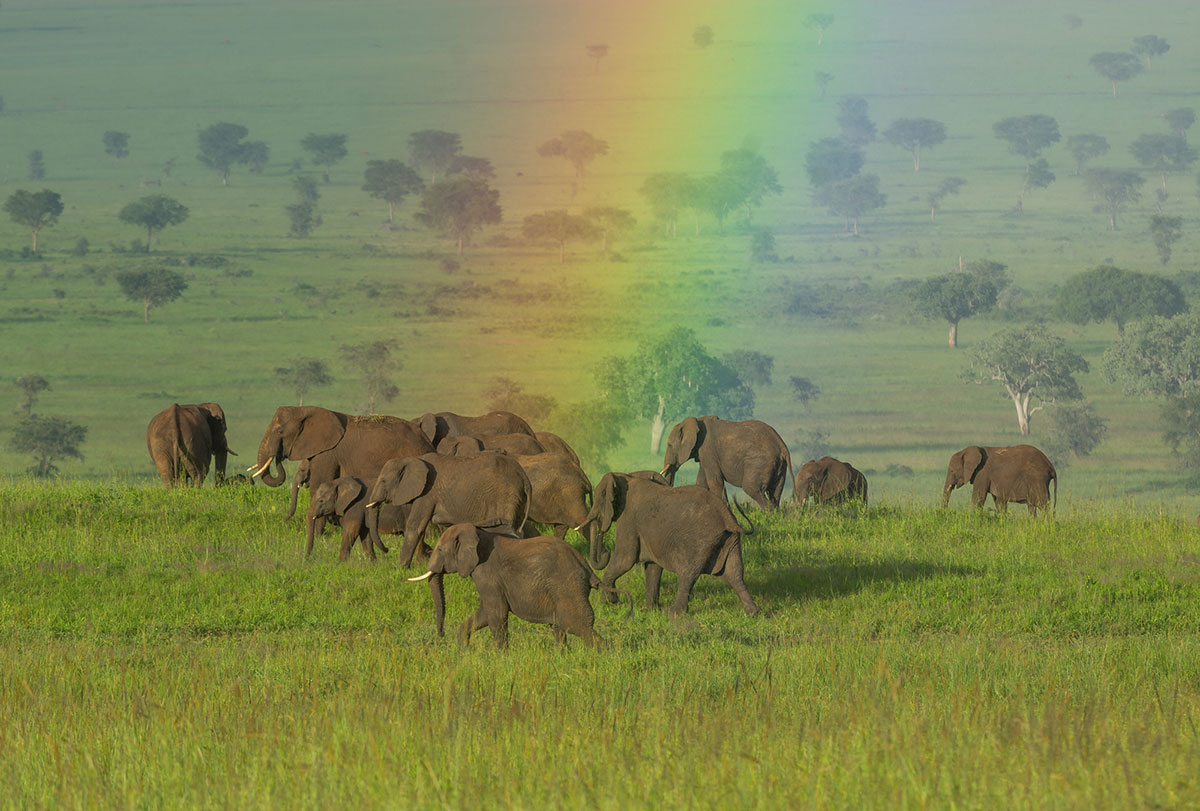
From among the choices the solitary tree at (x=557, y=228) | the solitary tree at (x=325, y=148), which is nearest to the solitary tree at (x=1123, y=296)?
the solitary tree at (x=557, y=228)

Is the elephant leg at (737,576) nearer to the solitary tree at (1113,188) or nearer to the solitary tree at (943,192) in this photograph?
the solitary tree at (1113,188)

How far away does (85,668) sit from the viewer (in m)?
12.3

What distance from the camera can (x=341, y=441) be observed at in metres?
19.7

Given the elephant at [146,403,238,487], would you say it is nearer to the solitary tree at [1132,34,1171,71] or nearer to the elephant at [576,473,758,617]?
the elephant at [576,473,758,617]

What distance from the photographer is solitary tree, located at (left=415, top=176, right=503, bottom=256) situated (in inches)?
5517

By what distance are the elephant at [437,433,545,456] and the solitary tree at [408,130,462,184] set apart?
151488 mm

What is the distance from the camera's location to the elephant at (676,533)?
14930 mm

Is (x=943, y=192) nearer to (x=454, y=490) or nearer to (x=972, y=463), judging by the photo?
(x=972, y=463)

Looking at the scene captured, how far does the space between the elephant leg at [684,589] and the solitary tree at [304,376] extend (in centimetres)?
8446

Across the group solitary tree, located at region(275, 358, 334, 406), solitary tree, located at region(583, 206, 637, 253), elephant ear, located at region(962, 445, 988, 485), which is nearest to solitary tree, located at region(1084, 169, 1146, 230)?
solitary tree, located at region(583, 206, 637, 253)

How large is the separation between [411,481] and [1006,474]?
1168 centimetres

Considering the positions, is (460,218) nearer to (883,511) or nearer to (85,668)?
(883,511)

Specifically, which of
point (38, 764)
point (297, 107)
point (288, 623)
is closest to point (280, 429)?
point (288, 623)

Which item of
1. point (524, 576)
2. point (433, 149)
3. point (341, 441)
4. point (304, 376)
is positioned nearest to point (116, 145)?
point (433, 149)
